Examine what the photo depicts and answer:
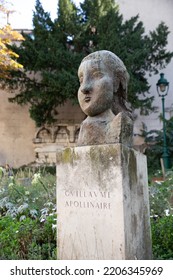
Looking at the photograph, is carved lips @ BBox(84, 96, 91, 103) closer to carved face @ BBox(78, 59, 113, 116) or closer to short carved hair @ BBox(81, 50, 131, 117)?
carved face @ BBox(78, 59, 113, 116)

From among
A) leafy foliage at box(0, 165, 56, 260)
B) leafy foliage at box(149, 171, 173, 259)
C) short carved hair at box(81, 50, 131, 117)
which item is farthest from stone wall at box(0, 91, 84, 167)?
short carved hair at box(81, 50, 131, 117)

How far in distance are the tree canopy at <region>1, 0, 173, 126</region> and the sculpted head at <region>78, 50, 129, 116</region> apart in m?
7.26

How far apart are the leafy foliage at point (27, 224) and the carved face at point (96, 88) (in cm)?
161

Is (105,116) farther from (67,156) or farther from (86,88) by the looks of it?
(67,156)

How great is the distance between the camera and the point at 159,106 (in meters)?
13.4

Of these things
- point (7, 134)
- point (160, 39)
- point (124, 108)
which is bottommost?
point (124, 108)

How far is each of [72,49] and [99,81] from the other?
30.8 ft

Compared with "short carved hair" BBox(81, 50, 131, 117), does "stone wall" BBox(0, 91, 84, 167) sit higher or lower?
higher

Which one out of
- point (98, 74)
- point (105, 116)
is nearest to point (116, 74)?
point (98, 74)

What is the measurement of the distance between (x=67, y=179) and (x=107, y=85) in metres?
0.99

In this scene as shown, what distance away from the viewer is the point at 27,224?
146 inches

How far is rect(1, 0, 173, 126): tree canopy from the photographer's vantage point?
10.6 metres

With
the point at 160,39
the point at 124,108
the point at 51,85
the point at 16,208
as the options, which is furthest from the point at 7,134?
the point at 124,108
